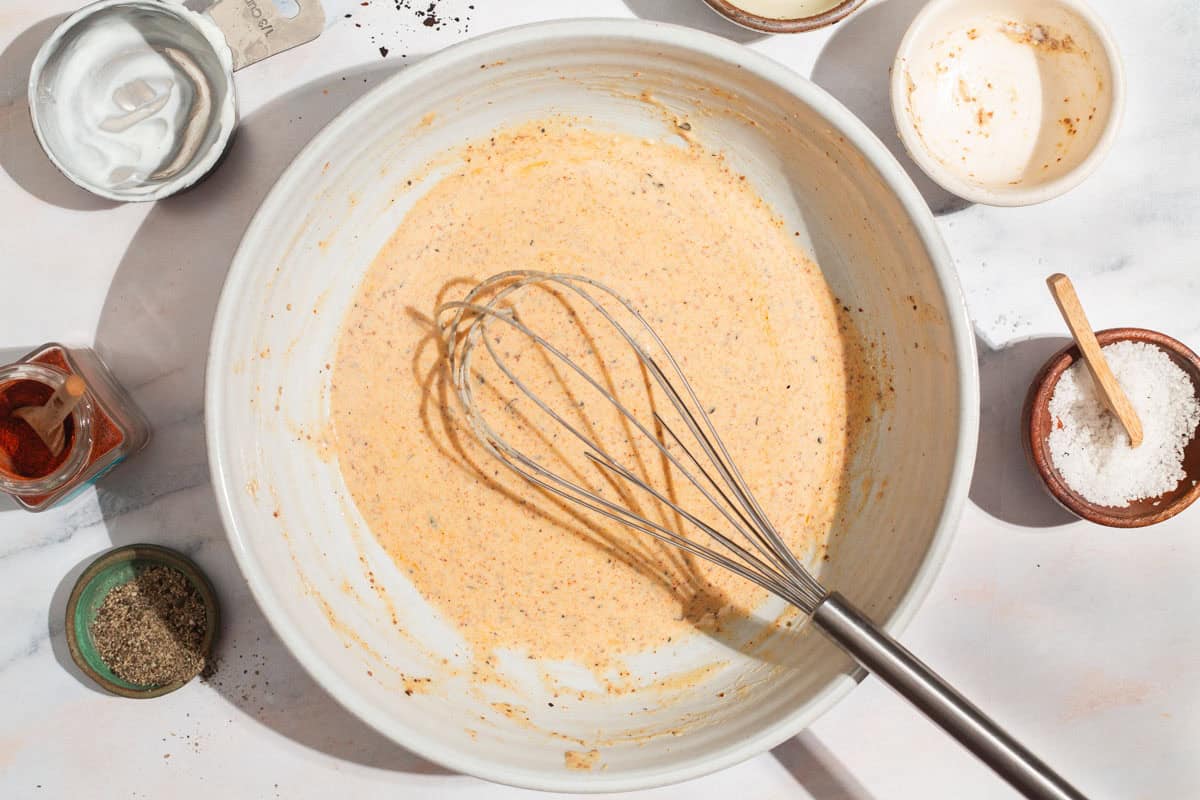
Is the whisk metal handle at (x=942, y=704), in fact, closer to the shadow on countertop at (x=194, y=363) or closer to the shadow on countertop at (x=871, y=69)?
the shadow on countertop at (x=871, y=69)

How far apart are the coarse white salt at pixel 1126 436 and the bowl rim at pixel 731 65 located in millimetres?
173

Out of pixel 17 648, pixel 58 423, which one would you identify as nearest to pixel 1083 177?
pixel 58 423

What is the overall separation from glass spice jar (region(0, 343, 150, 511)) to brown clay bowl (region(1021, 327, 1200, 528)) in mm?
891

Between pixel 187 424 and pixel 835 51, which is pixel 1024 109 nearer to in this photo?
pixel 835 51

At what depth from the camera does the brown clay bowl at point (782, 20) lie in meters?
0.84

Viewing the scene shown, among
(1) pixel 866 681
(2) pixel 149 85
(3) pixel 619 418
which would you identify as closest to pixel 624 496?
(3) pixel 619 418

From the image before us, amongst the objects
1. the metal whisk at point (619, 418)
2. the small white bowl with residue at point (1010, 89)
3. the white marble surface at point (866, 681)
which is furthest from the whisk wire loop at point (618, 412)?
the small white bowl with residue at point (1010, 89)

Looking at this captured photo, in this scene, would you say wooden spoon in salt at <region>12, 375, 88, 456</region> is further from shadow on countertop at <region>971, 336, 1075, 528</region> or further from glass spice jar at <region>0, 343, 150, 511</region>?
shadow on countertop at <region>971, 336, 1075, 528</region>

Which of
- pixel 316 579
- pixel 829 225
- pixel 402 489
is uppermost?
pixel 829 225

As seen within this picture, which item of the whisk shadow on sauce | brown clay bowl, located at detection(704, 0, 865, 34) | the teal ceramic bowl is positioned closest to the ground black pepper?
the teal ceramic bowl

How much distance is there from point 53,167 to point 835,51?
2.69 ft

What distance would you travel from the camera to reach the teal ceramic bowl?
878 millimetres

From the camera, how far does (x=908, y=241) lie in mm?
815

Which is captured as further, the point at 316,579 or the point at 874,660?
the point at 316,579
